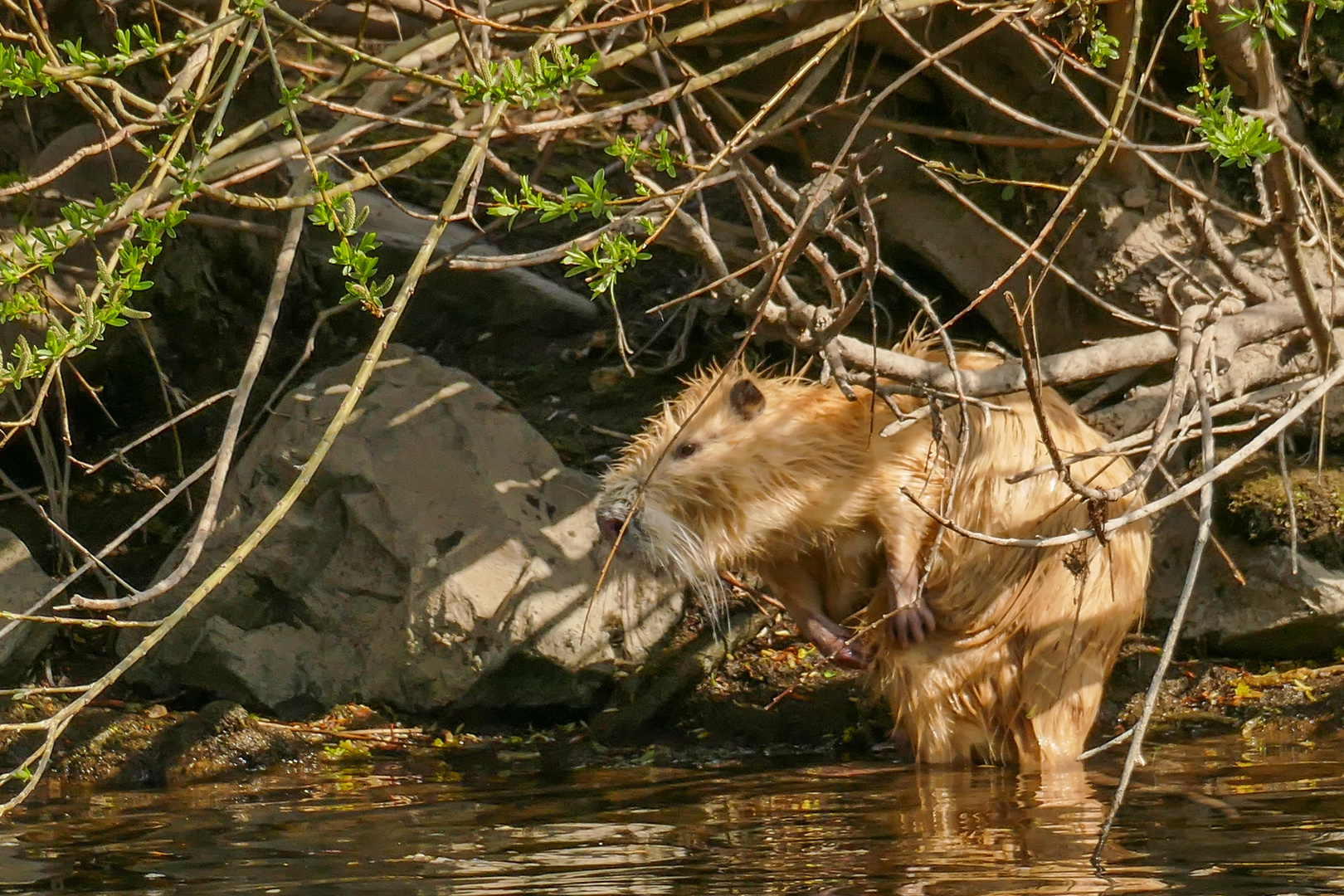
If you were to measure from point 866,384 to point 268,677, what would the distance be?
265 centimetres

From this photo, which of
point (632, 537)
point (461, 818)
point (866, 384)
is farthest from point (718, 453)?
point (461, 818)

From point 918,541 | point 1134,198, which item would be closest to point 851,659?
point 918,541

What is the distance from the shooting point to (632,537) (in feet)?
17.6

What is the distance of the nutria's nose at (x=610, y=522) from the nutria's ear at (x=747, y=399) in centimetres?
60

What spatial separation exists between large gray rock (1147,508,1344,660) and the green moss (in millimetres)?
61

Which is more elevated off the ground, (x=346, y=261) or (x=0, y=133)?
(x=0, y=133)

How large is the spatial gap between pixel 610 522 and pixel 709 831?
4.47 ft

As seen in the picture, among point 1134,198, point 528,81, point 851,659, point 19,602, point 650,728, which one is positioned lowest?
point 650,728

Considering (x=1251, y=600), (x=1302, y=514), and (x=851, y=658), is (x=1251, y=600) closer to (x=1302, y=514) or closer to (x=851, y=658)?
(x=1302, y=514)

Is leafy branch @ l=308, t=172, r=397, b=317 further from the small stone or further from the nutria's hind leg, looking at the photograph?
the small stone

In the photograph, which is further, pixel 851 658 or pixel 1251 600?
pixel 1251 600

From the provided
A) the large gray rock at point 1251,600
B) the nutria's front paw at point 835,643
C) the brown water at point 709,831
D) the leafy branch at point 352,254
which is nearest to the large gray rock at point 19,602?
the brown water at point 709,831

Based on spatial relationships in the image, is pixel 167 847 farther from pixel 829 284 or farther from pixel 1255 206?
pixel 1255 206

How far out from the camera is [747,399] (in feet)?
17.9
